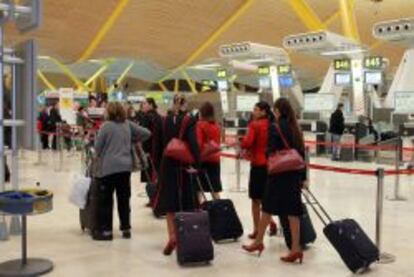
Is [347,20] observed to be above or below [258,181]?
above

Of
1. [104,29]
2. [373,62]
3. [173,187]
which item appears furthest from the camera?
[104,29]

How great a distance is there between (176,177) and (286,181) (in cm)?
Result: 112

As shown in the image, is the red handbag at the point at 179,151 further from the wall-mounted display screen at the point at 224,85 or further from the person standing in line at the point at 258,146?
the wall-mounted display screen at the point at 224,85

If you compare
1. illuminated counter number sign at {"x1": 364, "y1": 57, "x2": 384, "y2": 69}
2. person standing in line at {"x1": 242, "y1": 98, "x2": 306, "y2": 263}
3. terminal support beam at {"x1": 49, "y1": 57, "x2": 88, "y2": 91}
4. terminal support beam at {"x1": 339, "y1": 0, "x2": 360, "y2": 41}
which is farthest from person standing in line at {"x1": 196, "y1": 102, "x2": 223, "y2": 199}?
terminal support beam at {"x1": 49, "y1": 57, "x2": 88, "y2": 91}

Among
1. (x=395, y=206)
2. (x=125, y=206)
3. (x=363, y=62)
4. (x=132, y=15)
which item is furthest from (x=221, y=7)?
(x=125, y=206)

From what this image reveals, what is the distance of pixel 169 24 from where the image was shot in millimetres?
35156

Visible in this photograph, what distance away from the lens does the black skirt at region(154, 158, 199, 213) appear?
568 centimetres

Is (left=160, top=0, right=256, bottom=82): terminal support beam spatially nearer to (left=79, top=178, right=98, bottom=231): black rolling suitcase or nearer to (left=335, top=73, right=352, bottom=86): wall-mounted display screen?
(left=335, top=73, right=352, bottom=86): wall-mounted display screen

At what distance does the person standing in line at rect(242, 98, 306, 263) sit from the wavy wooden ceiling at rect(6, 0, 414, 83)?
25768 millimetres

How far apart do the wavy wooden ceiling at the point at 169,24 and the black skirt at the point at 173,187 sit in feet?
82.9

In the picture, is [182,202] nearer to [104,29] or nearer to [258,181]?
[258,181]

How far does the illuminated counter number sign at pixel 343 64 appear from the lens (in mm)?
18281

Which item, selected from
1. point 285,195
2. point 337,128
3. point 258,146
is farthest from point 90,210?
point 337,128

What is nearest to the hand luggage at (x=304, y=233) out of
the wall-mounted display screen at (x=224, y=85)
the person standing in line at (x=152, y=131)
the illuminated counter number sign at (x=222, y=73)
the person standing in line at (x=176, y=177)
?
the person standing in line at (x=176, y=177)
